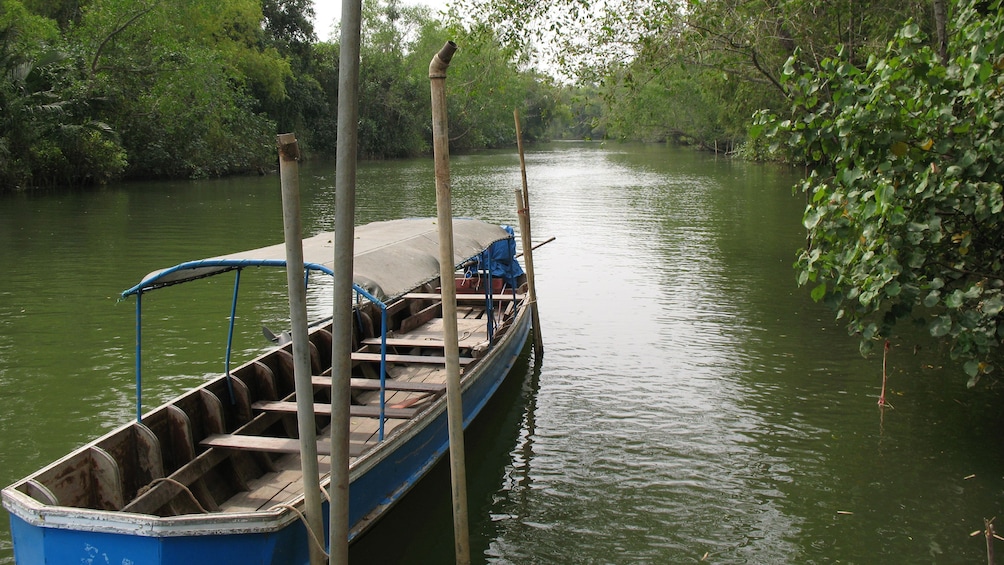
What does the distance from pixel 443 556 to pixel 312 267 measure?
8.29 ft

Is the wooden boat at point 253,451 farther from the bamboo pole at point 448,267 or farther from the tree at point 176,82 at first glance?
the tree at point 176,82

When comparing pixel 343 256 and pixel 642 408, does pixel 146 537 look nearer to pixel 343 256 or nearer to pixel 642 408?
pixel 343 256

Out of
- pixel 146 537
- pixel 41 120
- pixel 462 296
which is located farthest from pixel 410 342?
pixel 41 120

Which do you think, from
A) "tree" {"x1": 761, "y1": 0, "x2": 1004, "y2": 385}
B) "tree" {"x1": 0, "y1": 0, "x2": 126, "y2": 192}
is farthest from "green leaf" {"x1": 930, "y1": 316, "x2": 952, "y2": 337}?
"tree" {"x1": 0, "y1": 0, "x2": 126, "y2": 192}

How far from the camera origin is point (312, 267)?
6.43 meters

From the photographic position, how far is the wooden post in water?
4.17 m

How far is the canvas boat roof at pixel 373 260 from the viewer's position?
21.1ft

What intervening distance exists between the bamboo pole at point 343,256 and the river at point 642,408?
2.09 meters

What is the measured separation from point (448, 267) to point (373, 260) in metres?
1.92

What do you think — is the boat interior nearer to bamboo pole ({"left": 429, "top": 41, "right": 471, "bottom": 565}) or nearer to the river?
the river

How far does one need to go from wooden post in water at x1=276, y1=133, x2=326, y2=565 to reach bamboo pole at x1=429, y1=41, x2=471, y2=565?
3.46ft

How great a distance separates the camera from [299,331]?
4395 mm

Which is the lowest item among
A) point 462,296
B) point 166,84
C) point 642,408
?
point 642,408

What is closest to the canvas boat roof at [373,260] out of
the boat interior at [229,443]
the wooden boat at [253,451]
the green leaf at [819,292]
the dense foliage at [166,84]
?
the wooden boat at [253,451]
